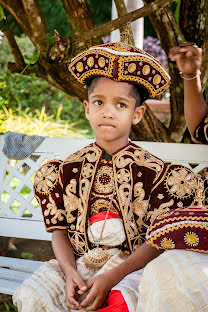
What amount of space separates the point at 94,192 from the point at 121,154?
9.6 inches

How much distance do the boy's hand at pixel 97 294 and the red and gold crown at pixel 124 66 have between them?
973mm

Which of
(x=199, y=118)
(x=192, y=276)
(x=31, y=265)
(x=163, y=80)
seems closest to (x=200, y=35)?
(x=199, y=118)

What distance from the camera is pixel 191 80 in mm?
2871

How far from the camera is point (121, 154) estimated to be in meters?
2.63

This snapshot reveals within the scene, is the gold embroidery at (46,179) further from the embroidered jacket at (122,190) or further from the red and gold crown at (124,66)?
the red and gold crown at (124,66)

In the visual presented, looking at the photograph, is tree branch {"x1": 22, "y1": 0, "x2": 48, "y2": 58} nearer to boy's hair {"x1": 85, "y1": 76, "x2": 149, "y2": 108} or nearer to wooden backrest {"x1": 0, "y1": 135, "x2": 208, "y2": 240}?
wooden backrest {"x1": 0, "y1": 135, "x2": 208, "y2": 240}

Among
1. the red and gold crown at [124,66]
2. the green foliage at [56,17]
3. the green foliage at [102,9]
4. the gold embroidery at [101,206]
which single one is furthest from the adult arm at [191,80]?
the green foliage at [102,9]

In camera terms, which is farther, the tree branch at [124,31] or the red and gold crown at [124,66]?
the tree branch at [124,31]

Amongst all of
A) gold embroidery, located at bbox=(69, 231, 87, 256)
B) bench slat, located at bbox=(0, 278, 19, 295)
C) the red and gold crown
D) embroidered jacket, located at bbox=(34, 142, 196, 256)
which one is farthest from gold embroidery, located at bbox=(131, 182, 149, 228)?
bench slat, located at bbox=(0, 278, 19, 295)

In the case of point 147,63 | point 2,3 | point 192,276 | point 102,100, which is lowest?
point 192,276

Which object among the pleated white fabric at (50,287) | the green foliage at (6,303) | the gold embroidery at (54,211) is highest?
the gold embroidery at (54,211)

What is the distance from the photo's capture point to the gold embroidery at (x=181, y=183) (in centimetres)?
252

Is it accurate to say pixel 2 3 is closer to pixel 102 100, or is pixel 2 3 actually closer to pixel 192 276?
pixel 102 100

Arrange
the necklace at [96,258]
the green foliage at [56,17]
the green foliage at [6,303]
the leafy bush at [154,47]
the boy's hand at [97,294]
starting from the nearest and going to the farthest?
the boy's hand at [97,294], the necklace at [96,258], the green foliage at [6,303], the green foliage at [56,17], the leafy bush at [154,47]
